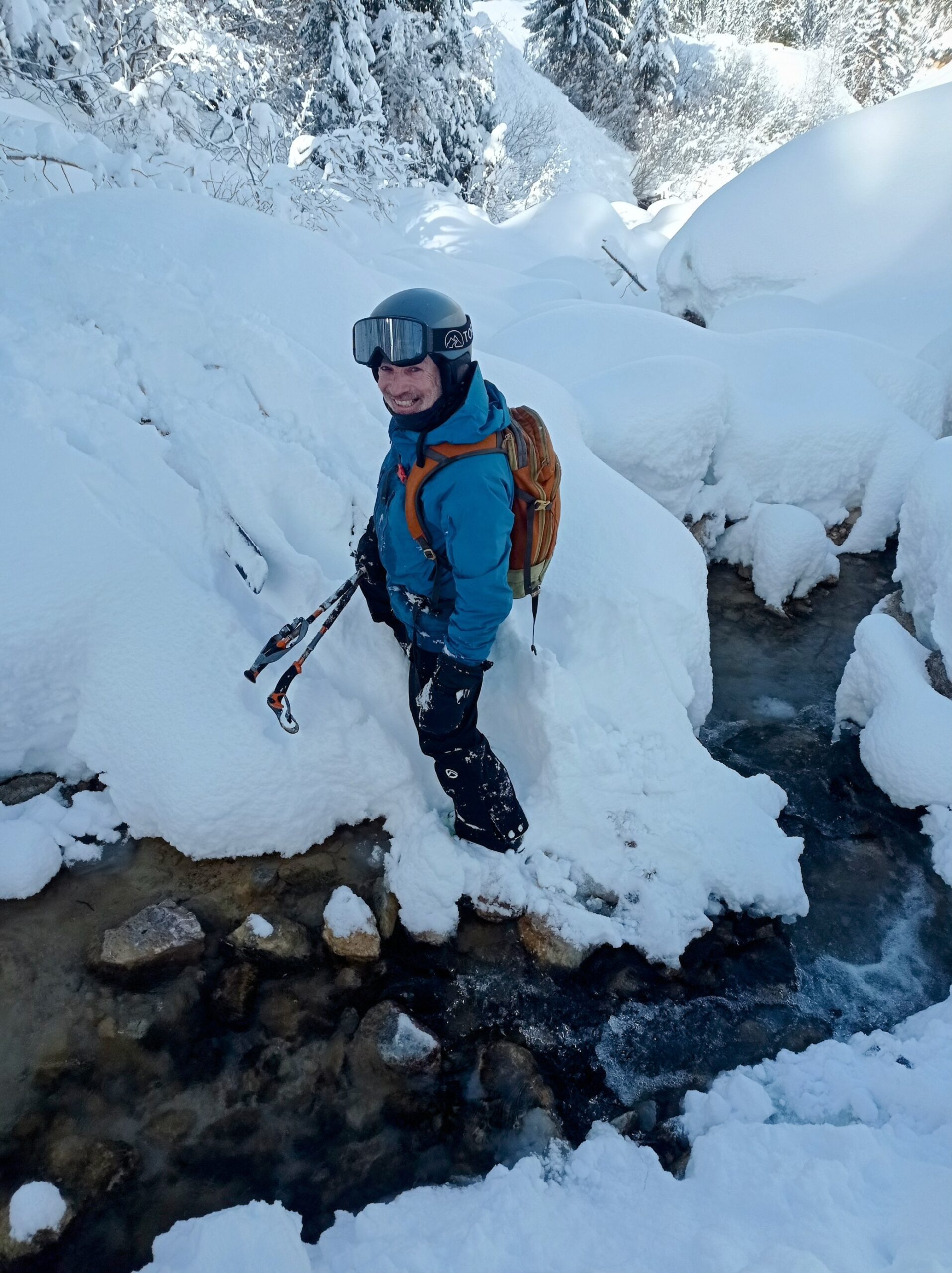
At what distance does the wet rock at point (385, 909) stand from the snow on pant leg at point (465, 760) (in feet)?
1.35

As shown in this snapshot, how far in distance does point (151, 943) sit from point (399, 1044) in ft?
3.47

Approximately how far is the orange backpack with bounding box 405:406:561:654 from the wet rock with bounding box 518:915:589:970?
1518mm

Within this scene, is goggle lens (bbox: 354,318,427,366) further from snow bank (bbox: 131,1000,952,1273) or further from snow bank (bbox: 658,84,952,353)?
snow bank (bbox: 658,84,952,353)

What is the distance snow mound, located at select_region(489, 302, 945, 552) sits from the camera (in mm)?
5863

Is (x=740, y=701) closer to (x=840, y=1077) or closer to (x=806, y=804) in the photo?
(x=806, y=804)

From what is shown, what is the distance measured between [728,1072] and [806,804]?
1835mm

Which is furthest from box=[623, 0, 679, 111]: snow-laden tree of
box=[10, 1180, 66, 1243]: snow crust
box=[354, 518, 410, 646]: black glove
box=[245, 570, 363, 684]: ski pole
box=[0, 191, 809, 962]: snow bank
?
box=[10, 1180, 66, 1243]: snow crust

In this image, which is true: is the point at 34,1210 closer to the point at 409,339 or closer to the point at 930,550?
the point at 409,339

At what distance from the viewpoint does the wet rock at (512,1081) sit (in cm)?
262

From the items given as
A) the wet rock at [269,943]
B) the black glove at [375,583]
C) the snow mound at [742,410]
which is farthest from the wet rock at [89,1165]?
the snow mound at [742,410]

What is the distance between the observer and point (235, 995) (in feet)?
9.05

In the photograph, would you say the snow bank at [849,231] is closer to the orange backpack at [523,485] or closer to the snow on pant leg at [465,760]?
the orange backpack at [523,485]

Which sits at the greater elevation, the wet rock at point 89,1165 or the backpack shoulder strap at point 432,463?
the backpack shoulder strap at point 432,463

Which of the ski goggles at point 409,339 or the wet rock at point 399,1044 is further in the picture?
the wet rock at point 399,1044
